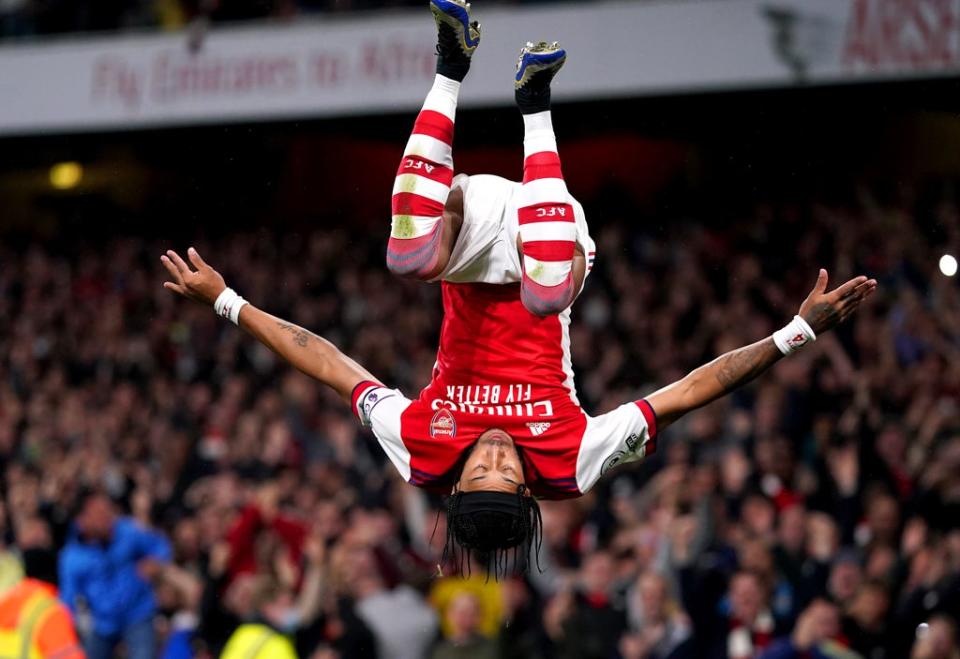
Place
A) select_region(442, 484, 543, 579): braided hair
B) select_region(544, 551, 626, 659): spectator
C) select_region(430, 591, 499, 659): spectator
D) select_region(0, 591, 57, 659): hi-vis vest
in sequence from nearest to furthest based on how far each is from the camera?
1. select_region(442, 484, 543, 579): braided hair
2. select_region(0, 591, 57, 659): hi-vis vest
3. select_region(430, 591, 499, 659): spectator
4. select_region(544, 551, 626, 659): spectator

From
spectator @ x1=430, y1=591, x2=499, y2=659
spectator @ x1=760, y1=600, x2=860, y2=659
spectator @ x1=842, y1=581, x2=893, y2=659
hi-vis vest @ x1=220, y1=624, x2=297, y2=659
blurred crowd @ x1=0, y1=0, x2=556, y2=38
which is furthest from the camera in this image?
blurred crowd @ x1=0, y1=0, x2=556, y2=38

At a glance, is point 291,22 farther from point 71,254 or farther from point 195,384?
point 71,254

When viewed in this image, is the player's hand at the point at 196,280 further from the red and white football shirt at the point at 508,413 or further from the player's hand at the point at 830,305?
the player's hand at the point at 830,305

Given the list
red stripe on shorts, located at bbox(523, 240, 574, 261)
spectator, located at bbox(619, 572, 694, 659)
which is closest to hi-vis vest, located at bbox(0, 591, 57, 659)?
spectator, located at bbox(619, 572, 694, 659)

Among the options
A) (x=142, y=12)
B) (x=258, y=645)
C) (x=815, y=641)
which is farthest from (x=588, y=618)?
(x=142, y=12)

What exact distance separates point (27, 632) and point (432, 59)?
7.00 meters

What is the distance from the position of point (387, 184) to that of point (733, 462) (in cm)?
851

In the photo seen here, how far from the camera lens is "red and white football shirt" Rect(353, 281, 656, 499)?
493 centimetres

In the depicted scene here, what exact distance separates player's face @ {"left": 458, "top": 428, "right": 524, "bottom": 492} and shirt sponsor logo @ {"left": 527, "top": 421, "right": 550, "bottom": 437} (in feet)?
0.26

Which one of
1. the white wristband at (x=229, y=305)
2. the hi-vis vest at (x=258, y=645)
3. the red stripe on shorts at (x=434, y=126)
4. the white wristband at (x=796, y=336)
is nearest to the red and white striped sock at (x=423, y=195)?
the red stripe on shorts at (x=434, y=126)

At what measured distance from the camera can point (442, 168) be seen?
503 cm

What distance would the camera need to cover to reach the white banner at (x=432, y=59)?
1079cm

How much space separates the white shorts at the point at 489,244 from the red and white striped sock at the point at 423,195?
0.48ft

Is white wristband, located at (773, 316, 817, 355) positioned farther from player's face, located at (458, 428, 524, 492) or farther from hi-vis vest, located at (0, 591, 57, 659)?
hi-vis vest, located at (0, 591, 57, 659)
